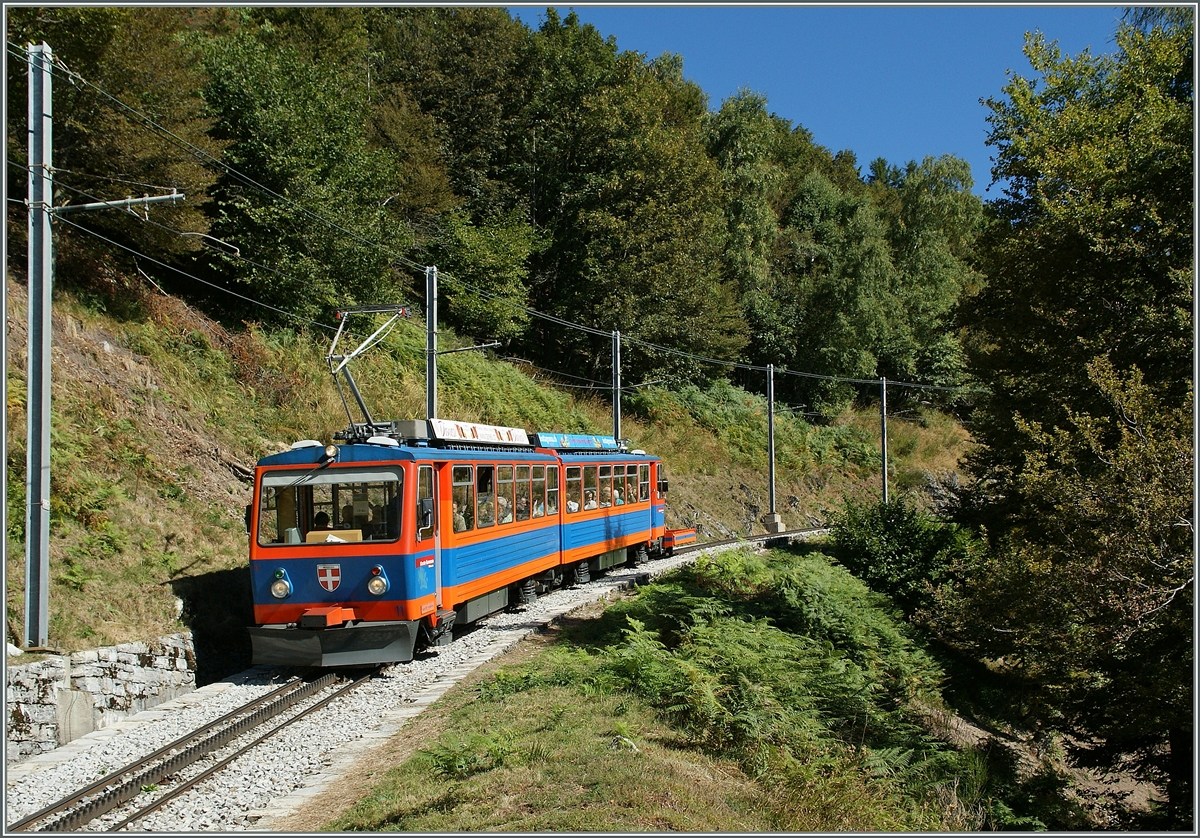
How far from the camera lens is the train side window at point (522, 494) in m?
15.4

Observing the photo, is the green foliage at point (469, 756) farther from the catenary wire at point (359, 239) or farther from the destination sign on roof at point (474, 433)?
the catenary wire at point (359, 239)

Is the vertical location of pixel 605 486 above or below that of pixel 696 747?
above

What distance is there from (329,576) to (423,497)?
150 centimetres

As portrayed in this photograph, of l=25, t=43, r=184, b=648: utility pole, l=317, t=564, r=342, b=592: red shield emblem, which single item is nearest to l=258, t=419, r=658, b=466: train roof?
l=317, t=564, r=342, b=592: red shield emblem

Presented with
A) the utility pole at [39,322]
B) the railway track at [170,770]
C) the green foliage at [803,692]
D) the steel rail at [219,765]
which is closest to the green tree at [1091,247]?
the green foliage at [803,692]

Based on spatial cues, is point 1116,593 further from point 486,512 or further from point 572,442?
point 572,442

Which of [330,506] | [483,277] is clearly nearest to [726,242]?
[483,277]

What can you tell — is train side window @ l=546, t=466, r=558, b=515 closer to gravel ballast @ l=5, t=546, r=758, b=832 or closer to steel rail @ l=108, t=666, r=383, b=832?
gravel ballast @ l=5, t=546, r=758, b=832

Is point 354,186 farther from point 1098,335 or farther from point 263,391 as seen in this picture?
point 1098,335

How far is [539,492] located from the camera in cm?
1647

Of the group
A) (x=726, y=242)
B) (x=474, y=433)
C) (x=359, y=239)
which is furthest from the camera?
(x=726, y=242)

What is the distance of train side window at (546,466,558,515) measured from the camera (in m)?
16.9

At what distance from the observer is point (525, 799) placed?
21.8 ft

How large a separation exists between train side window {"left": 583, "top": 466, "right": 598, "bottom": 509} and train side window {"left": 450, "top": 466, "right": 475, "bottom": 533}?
5.81 metres
